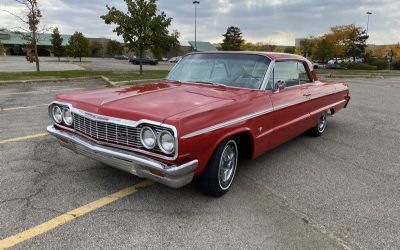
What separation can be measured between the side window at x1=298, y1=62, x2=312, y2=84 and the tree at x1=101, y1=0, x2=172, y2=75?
14.4 meters

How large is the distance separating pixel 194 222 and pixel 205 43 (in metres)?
77.8

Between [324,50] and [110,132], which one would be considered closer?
[110,132]

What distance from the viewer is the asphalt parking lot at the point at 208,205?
123 inches

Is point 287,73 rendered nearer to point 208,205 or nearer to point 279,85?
point 279,85

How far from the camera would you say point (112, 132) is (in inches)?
139

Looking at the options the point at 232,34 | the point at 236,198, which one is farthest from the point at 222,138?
the point at 232,34

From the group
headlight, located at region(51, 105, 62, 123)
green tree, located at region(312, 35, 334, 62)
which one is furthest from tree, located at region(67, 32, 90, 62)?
headlight, located at region(51, 105, 62, 123)

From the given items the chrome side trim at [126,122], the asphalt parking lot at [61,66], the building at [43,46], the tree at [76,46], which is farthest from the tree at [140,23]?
the building at [43,46]

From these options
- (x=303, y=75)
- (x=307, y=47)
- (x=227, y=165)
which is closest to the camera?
(x=227, y=165)

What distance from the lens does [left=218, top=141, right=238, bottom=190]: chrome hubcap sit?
391cm

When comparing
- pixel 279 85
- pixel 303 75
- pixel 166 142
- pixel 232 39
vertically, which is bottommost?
pixel 166 142

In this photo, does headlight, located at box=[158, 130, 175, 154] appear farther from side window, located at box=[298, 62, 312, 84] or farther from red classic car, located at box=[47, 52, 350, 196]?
side window, located at box=[298, 62, 312, 84]

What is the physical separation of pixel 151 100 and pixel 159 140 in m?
0.70

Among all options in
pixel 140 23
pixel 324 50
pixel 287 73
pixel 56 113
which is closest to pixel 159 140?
pixel 56 113
